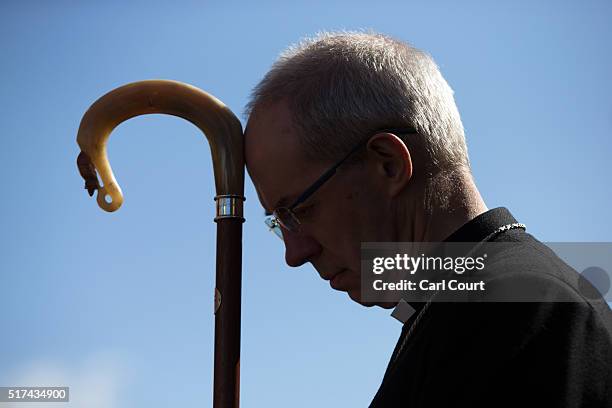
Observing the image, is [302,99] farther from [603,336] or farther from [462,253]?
[603,336]

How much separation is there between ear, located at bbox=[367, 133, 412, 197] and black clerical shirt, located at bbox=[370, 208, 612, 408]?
0.49 metres

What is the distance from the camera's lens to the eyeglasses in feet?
8.95

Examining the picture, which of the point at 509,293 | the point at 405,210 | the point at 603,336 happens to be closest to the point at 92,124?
the point at 405,210

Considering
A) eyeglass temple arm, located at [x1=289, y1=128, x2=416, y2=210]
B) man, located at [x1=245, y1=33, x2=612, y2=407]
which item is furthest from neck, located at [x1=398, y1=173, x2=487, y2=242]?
eyeglass temple arm, located at [x1=289, y1=128, x2=416, y2=210]

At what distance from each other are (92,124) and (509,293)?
1.82m

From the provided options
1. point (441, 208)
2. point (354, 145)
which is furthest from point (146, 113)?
point (441, 208)

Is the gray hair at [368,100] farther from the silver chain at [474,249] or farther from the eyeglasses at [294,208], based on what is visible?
the silver chain at [474,249]

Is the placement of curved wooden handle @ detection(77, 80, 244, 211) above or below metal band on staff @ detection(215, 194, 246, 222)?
above

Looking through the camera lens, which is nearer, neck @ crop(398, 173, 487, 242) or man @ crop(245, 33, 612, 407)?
man @ crop(245, 33, 612, 407)

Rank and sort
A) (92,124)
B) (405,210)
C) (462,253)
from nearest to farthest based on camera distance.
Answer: (462,253) → (405,210) → (92,124)

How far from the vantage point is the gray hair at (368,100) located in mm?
2713

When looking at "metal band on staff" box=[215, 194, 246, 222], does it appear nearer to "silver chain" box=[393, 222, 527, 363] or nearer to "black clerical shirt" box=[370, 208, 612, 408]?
"silver chain" box=[393, 222, 527, 363]

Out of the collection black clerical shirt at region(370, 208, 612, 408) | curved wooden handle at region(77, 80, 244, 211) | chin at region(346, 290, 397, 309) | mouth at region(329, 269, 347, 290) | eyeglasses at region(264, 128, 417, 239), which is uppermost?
curved wooden handle at region(77, 80, 244, 211)

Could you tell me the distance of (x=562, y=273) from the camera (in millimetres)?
2258
